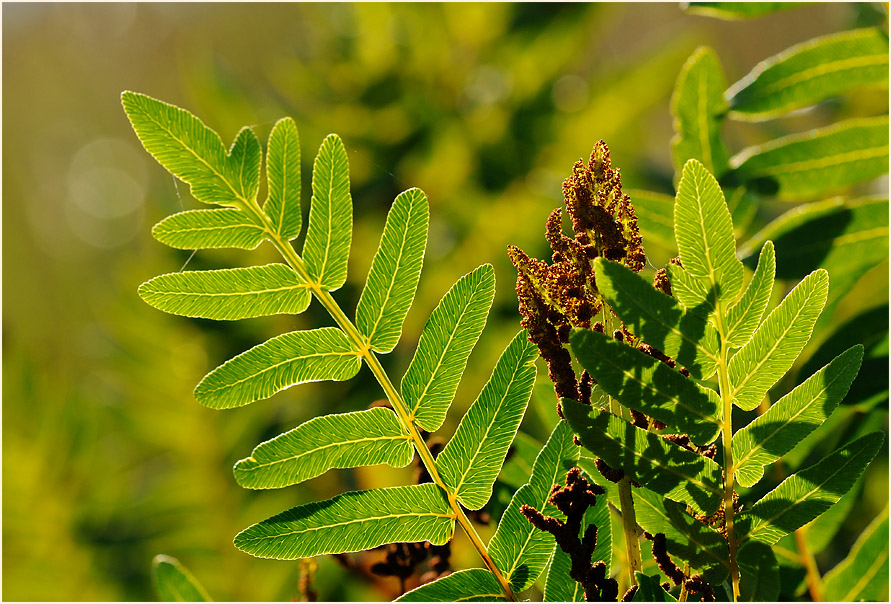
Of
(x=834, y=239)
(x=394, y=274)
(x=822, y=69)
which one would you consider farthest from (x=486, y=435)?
(x=822, y=69)

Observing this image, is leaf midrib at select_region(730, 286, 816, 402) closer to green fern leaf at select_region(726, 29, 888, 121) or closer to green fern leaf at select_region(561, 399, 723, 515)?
green fern leaf at select_region(561, 399, 723, 515)

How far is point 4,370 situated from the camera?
164cm

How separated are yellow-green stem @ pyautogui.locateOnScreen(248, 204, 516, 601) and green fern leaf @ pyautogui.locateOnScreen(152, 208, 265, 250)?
0.4 inches

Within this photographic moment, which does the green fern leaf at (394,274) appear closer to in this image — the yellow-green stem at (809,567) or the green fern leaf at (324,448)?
the green fern leaf at (324,448)

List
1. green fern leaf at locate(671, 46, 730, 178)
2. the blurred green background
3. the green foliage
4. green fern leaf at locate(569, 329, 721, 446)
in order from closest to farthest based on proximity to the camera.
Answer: green fern leaf at locate(569, 329, 721, 446)
the green foliage
green fern leaf at locate(671, 46, 730, 178)
the blurred green background

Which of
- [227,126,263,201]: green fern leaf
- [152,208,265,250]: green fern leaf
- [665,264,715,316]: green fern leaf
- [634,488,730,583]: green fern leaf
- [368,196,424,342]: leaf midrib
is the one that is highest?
[227,126,263,201]: green fern leaf

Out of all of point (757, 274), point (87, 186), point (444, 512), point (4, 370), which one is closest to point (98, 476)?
point (4, 370)

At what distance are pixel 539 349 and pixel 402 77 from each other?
1.90 m

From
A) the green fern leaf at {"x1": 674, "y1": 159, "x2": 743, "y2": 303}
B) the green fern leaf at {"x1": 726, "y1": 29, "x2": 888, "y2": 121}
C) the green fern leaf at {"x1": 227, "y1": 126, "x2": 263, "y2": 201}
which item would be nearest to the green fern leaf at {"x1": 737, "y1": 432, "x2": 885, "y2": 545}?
the green fern leaf at {"x1": 674, "y1": 159, "x2": 743, "y2": 303}

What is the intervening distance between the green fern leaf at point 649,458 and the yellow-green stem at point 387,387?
0.09m

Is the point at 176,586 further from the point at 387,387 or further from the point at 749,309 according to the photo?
the point at 749,309

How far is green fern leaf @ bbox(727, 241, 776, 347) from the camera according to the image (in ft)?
1.44

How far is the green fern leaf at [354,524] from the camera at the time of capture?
44cm

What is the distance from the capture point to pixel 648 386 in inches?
16.8
